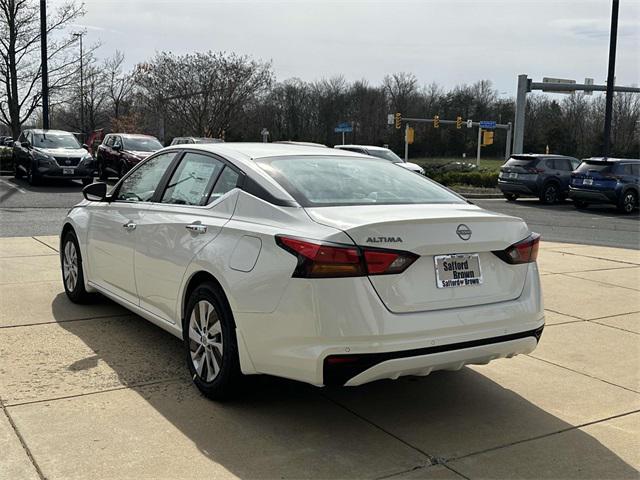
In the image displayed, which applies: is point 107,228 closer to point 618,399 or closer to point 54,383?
point 54,383

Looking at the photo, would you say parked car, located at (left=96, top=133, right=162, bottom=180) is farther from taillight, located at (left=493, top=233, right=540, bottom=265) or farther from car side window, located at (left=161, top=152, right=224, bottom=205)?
taillight, located at (left=493, top=233, right=540, bottom=265)

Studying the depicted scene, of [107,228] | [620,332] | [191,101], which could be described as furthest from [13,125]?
[620,332]

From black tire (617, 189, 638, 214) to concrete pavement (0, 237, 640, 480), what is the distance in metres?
16.9

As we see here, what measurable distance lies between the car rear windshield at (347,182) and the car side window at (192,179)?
1.36 feet

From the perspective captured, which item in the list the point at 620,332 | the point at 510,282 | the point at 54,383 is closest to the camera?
the point at 510,282

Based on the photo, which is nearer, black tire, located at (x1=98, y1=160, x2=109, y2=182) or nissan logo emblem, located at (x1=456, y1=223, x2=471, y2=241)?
nissan logo emblem, located at (x1=456, y1=223, x2=471, y2=241)

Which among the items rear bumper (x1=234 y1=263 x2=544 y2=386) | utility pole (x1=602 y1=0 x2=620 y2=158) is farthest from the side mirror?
utility pole (x1=602 y1=0 x2=620 y2=158)

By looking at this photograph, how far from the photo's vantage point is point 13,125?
2827 cm

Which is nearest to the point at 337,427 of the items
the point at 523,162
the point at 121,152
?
the point at 121,152

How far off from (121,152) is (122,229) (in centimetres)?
1739

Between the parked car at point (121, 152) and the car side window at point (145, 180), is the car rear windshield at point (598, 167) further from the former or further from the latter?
the car side window at point (145, 180)

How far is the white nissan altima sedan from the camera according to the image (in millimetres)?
3439

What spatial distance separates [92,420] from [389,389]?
72.6 inches

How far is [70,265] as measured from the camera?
6.43 meters
